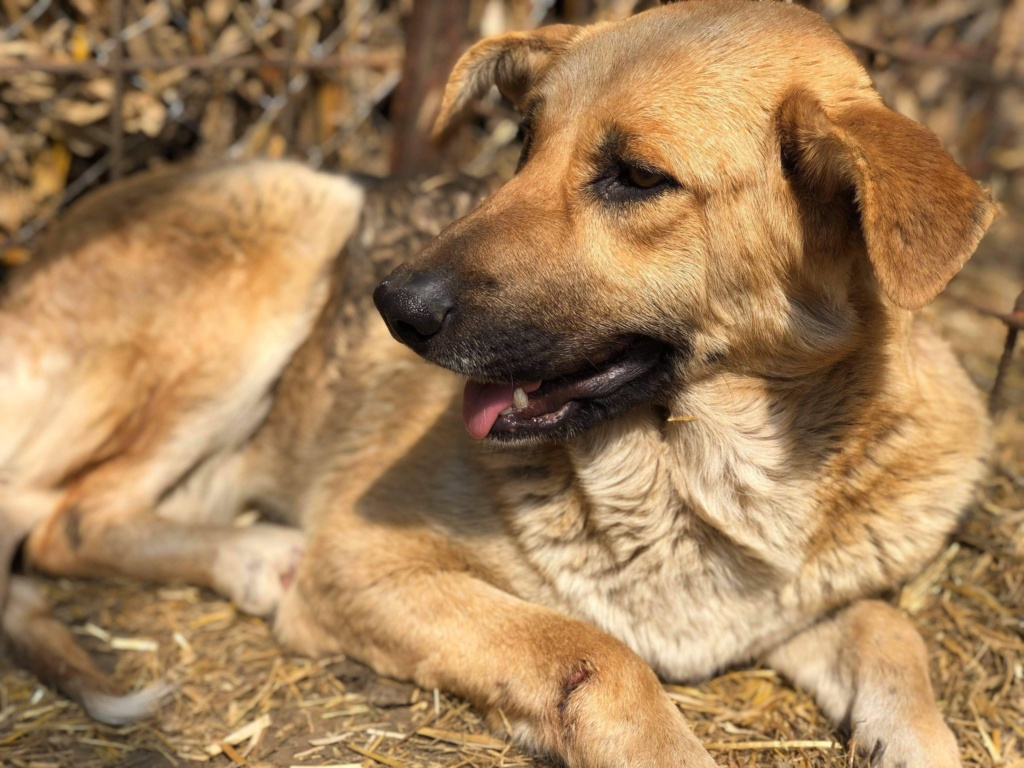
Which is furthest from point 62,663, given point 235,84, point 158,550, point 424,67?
point 424,67

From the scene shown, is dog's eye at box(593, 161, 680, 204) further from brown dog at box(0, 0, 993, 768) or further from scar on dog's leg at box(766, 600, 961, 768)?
scar on dog's leg at box(766, 600, 961, 768)

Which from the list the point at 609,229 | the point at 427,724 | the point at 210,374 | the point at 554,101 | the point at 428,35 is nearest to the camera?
the point at 609,229

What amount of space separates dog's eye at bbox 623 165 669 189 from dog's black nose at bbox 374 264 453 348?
50 cm

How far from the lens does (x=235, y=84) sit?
503 cm

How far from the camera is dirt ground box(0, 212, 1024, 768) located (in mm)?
2703

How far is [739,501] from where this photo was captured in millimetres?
2629

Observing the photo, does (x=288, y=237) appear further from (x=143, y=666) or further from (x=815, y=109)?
(x=815, y=109)

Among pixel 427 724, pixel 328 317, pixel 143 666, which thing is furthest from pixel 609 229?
pixel 143 666

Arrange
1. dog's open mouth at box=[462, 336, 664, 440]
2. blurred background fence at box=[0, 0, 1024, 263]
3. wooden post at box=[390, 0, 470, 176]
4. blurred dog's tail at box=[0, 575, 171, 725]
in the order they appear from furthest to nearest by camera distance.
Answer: wooden post at box=[390, 0, 470, 176] → blurred background fence at box=[0, 0, 1024, 263] → blurred dog's tail at box=[0, 575, 171, 725] → dog's open mouth at box=[462, 336, 664, 440]

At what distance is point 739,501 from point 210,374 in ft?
6.96

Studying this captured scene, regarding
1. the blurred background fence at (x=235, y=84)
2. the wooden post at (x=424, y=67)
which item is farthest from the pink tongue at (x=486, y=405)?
the wooden post at (x=424, y=67)

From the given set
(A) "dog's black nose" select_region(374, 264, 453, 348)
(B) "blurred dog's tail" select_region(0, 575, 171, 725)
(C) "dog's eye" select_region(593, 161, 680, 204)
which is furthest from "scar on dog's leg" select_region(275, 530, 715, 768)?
(C) "dog's eye" select_region(593, 161, 680, 204)

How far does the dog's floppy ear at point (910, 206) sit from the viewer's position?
199 cm

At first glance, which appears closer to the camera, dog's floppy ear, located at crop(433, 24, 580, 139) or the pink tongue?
the pink tongue
